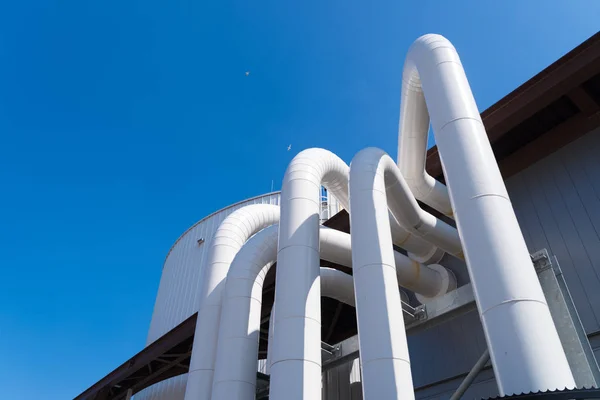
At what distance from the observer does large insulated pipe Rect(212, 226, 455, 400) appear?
7.96m

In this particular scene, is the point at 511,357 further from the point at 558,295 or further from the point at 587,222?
the point at 587,222

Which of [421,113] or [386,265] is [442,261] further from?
[386,265]

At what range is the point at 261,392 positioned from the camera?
36.2 feet

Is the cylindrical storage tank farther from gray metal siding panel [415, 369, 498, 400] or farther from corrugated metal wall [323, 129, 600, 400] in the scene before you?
gray metal siding panel [415, 369, 498, 400]

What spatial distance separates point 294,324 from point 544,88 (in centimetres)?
775

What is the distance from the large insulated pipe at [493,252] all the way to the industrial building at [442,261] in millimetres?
17

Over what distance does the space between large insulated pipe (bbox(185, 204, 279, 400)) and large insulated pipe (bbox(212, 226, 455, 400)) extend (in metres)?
0.61

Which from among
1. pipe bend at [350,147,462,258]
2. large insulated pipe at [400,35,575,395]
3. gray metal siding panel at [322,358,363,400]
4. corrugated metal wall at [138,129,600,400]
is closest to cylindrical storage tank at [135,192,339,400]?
gray metal siding panel at [322,358,363,400]

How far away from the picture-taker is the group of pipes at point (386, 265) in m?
5.02

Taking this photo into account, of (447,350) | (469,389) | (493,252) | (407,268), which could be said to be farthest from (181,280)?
(493,252)

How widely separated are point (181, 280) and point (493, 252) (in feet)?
61.2

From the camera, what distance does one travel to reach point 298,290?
22.6 ft

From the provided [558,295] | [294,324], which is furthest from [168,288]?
[558,295]

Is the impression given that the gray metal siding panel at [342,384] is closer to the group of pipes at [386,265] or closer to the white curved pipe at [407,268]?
the group of pipes at [386,265]
